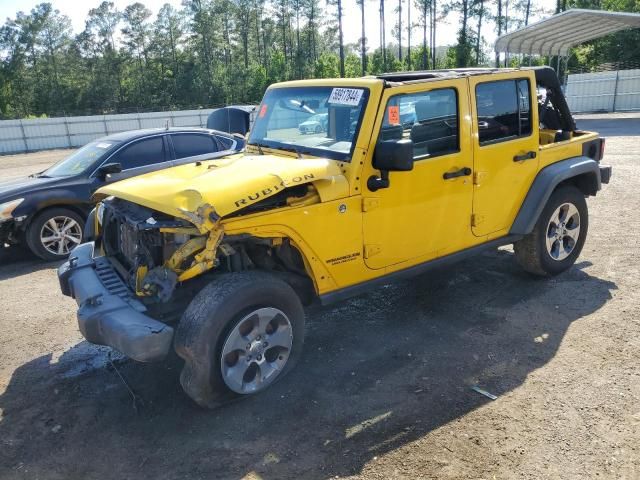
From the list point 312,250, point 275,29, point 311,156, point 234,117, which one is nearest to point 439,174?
point 311,156

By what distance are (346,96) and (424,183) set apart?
3.00 feet

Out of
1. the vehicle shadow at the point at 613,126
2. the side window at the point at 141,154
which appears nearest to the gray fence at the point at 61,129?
→ the vehicle shadow at the point at 613,126

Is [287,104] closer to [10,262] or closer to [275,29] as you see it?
[10,262]

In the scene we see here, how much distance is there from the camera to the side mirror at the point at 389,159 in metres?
3.61

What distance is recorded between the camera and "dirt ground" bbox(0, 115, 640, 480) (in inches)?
120

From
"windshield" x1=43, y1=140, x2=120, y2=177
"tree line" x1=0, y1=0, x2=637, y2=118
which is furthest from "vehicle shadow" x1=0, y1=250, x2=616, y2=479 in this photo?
"tree line" x1=0, y1=0, x2=637, y2=118

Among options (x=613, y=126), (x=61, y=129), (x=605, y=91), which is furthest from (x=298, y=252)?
(x=605, y=91)

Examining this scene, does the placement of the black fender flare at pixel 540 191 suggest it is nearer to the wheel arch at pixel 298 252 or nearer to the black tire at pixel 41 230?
the wheel arch at pixel 298 252

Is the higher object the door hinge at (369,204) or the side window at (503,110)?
the side window at (503,110)

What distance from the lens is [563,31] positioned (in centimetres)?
2319

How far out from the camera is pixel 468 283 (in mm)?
5594

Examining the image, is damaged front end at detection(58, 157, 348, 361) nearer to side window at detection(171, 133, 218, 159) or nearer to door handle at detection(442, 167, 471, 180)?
door handle at detection(442, 167, 471, 180)

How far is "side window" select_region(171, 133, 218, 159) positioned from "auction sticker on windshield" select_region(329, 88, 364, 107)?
166 inches

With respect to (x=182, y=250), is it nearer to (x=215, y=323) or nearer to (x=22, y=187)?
(x=215, y=323)
